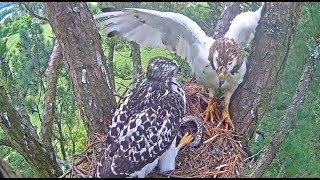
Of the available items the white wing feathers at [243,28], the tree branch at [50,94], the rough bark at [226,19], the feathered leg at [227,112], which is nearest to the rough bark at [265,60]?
the feathered leg at [227,112]

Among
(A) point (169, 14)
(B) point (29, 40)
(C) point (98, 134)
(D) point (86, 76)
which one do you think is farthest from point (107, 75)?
(B) point (29, 40)

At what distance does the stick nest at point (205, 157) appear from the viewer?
10.3ft

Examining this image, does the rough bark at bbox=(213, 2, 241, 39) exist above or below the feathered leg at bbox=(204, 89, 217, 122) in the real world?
above

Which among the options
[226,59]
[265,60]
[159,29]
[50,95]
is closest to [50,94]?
[50,95]

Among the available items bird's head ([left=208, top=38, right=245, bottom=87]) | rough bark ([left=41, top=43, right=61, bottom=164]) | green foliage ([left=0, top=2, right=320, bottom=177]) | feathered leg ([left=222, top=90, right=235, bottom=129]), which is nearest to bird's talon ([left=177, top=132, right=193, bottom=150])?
feathered leg ([left=222, top=90, right=235, bottom=129])

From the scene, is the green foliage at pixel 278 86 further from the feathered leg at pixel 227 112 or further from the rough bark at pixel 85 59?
the feathered leg at pixel 227 112

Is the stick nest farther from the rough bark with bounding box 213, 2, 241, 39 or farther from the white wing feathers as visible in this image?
the rough bark with bounding box 213, 2, 241, 39

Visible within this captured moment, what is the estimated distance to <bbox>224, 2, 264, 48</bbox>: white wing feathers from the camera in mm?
3460

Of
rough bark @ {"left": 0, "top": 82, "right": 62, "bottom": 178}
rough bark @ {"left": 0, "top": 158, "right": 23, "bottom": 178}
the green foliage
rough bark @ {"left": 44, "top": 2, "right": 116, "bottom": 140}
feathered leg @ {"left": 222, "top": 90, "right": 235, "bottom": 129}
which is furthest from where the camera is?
the green foliage

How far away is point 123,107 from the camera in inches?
123

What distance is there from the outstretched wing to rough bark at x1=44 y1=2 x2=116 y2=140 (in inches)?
16.6

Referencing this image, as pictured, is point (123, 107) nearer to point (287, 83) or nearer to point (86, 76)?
point (86, 76)

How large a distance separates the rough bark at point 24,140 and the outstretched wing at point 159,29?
863 millimetres

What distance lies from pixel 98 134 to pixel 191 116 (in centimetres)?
65
